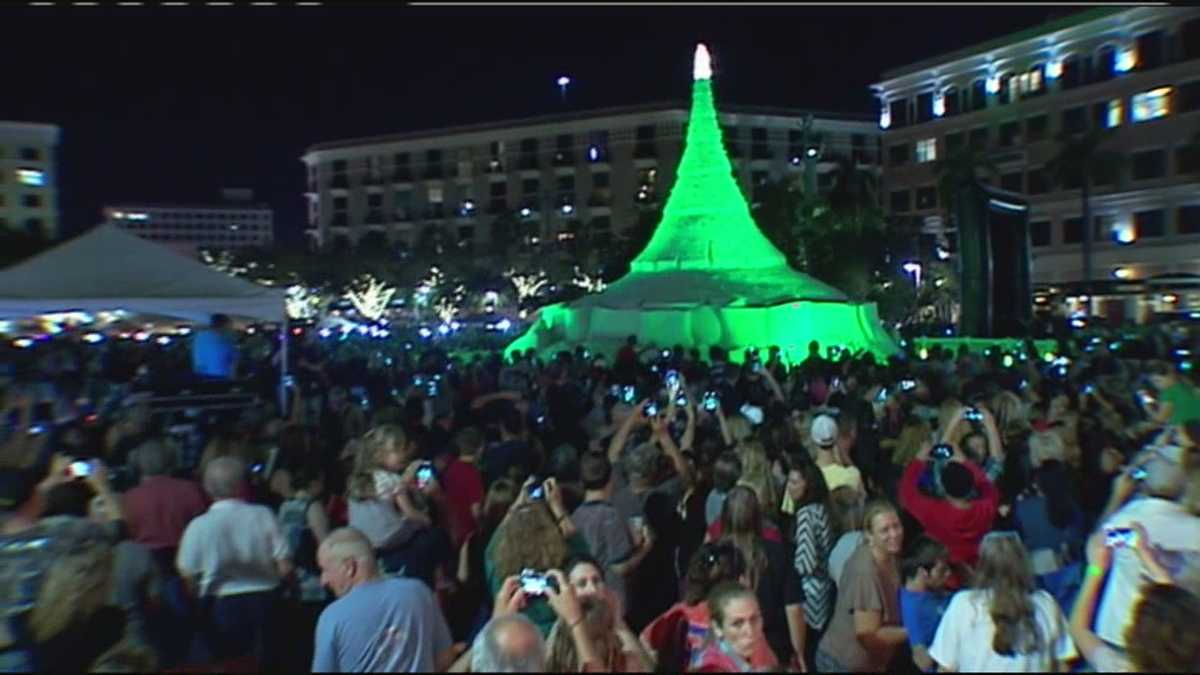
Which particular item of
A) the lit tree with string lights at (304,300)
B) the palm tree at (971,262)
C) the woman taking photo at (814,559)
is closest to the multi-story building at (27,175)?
the lit tree with string lights at (304,300)

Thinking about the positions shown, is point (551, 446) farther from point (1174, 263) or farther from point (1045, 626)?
point (1174, 263)

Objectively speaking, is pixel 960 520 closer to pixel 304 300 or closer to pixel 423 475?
pixel 423 475

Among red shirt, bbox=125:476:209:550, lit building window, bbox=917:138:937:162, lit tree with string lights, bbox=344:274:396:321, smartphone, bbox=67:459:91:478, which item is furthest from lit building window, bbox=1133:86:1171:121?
smartphone, bbox=67:459:91:478

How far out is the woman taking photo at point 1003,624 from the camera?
4.64 metres

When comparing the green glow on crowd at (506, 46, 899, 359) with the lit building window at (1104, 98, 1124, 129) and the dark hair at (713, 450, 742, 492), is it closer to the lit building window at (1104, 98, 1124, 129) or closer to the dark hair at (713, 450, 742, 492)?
the dark hair at (713, 450, 742, 492)

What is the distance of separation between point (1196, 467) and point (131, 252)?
41.8 feet

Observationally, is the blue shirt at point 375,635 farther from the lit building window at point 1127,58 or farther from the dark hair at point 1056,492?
the lit building window at point 1127,58

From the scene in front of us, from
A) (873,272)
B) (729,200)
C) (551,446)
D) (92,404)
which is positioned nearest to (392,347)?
(729,200)

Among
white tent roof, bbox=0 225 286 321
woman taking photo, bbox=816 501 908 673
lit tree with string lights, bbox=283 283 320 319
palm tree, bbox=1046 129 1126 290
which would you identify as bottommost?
woman taking photo, bbox=816 501 908 673

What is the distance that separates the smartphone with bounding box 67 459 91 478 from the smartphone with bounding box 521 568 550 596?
3.40 metres

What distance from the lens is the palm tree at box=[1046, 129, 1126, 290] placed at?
54.4 metres

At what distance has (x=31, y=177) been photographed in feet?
320

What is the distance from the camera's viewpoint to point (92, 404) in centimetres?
1309

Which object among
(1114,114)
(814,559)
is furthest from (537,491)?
(1114,114)
